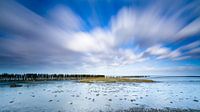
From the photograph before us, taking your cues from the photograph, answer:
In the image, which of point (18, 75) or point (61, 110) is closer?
point (61, 110)

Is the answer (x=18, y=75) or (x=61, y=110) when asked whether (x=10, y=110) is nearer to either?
(x=61, y=110)

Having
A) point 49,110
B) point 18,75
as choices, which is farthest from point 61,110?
point 18,75

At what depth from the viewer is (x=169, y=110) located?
20484mm

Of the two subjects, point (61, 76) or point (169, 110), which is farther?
point (61, 76)

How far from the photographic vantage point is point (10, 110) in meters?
21.0

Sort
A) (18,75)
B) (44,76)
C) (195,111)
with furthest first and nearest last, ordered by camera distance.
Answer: (44,76), (18,75), (195,111)

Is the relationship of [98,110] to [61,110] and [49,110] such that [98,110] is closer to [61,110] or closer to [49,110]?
[61,110]

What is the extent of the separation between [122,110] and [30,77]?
531 ft

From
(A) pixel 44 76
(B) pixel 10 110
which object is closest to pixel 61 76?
(A) pixel 44 76

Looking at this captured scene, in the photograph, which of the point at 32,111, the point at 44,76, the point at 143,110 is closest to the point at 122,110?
→ the point at 143,110

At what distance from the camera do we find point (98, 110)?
2058cm

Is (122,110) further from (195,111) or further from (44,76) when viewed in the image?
(44,76)

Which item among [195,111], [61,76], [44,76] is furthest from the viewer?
[61,76]

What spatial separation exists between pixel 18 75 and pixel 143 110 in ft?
528
